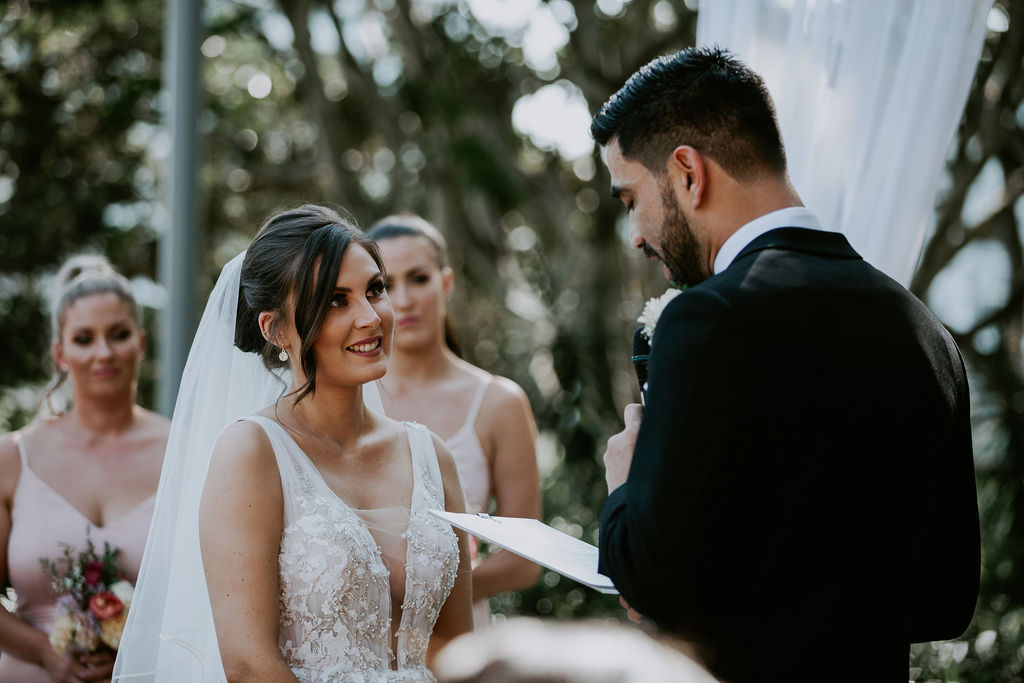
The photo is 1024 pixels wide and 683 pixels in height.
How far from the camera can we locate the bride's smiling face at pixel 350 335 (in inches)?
104

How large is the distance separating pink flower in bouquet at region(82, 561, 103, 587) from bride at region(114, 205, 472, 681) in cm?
75

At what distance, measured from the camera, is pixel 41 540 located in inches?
139

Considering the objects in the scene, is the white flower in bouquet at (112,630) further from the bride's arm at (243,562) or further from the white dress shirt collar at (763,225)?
the white dress shirt collar at (763,225)

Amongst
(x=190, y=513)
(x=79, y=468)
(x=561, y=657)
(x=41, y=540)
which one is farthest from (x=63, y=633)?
(x=561, y=657)

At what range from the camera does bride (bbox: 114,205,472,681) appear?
2.35 m

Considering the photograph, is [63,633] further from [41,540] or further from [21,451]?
[21,451]

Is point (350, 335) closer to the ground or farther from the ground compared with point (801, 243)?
closer to the ground

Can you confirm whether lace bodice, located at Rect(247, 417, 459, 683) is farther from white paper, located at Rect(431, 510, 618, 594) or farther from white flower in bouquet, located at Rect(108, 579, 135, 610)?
white flower in bouquet, located at Rect(108, 579, 135, 610)

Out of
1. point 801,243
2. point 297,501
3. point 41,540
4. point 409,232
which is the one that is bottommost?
point 41,540

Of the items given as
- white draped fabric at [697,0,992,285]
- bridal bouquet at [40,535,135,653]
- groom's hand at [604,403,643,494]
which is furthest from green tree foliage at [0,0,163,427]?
groom's hand at [604,403,643,494]

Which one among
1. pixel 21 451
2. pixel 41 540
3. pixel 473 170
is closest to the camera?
pixel 41 540

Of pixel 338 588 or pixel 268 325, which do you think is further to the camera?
pixel 268 325

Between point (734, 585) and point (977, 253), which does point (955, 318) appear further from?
point (734, 585)

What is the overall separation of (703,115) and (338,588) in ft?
4.52
